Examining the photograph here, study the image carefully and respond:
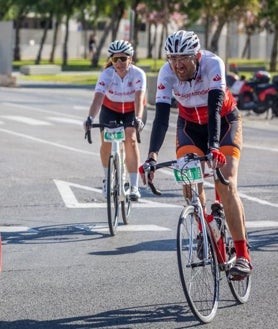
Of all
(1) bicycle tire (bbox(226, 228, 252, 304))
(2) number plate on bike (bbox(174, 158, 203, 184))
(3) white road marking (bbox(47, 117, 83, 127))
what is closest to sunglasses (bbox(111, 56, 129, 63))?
(1) bicycle tire (bbox(226, 228, 252, 304))

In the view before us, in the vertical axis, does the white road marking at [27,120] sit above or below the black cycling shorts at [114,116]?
below

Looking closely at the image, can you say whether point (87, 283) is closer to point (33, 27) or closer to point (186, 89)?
point (186, 89)

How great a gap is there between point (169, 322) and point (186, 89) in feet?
5.26

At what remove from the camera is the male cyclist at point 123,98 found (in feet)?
41.4

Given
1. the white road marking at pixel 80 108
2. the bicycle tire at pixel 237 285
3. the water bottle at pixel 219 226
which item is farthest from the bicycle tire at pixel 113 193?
the white road marking at pixel 80 108

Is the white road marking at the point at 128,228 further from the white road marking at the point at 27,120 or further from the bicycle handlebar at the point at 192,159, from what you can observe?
the white road marking at the point at 27,120

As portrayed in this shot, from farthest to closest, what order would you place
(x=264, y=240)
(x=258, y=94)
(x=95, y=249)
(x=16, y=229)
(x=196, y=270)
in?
(x=258, y=94)
(x=16, y=229)
(x=264, y=240)
(x=95, y=249)
(x=196, y=270)

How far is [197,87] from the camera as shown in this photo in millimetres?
8273

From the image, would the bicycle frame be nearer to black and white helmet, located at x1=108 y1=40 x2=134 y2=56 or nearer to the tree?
black and white helmet, located at x1=108 y1=40 x2=134 y2=56

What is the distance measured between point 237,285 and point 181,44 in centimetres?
171

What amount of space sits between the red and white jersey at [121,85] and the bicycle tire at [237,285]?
15.1ft

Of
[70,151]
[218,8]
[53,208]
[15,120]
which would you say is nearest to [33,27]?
[218,8]

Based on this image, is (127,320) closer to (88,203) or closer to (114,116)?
(114,116)

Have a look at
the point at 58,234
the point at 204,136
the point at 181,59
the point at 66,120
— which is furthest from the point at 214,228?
the point at 66,120
